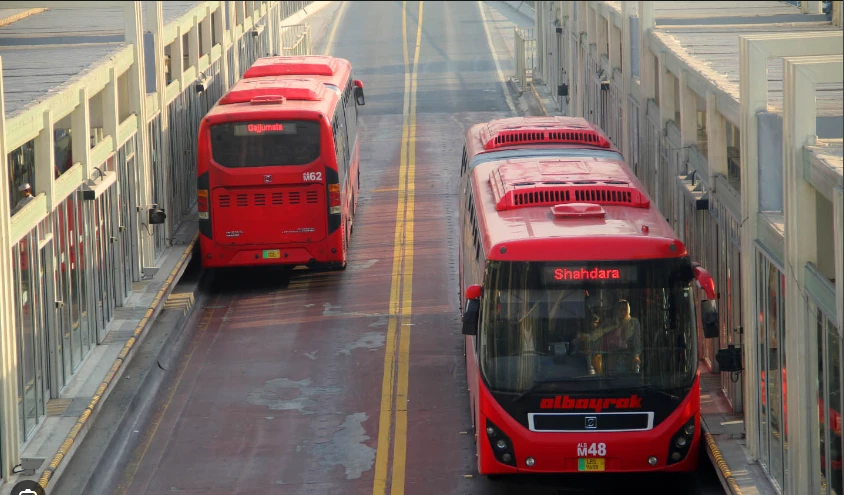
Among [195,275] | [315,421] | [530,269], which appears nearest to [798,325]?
[530,269]

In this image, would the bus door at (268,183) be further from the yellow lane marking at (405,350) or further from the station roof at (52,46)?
the station roof at (52,46)

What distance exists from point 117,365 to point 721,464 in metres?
7.37

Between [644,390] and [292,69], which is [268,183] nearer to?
[292,69]

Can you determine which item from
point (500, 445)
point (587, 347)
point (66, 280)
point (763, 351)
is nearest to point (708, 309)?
point (763, 351)

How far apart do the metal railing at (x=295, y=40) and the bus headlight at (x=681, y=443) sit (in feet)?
115

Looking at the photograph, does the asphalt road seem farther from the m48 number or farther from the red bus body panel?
the m48 number

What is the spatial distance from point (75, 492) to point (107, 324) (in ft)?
16.8

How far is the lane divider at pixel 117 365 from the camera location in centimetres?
1306

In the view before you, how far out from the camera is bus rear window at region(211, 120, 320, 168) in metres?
20.9

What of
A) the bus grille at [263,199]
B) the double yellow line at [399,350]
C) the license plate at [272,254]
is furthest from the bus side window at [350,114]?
the license plate at [272,254]

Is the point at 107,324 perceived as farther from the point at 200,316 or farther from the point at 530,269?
the point at 530,269

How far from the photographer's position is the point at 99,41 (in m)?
21.9

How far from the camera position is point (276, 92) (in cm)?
2202

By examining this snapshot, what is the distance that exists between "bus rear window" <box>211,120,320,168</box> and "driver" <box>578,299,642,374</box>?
32.2 feet
